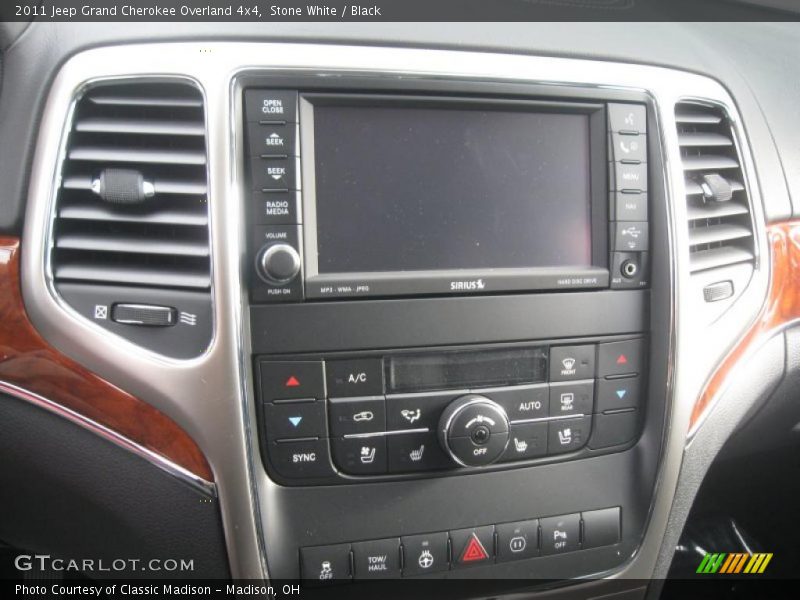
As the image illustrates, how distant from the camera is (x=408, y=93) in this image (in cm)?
108

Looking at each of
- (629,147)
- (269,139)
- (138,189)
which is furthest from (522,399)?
(138,189)

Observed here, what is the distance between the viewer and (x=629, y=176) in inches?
46.8

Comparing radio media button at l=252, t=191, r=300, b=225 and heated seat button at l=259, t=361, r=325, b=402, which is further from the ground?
radio media button at l=252, t=191, r=300, b=225

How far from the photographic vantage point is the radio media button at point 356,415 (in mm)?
1116

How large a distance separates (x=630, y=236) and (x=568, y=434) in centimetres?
36

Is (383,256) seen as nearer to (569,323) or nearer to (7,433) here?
(569,323)

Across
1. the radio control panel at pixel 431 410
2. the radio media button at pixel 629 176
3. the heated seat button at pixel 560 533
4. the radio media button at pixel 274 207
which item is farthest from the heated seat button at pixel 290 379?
the radio media button at pixel 629 176

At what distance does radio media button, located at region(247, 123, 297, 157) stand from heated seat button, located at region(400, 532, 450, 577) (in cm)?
67

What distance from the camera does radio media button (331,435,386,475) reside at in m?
1.13

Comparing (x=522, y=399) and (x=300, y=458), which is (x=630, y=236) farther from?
(x=300, y=458)

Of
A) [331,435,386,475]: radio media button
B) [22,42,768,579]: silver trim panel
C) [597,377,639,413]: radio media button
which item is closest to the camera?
[22,42,768,579]: silver trim panel

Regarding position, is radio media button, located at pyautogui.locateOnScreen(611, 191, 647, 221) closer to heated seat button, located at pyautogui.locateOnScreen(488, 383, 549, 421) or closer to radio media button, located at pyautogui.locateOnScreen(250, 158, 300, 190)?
heated seat button, located at pyautogui.locateOnScreen(488, 383, 549, 421)

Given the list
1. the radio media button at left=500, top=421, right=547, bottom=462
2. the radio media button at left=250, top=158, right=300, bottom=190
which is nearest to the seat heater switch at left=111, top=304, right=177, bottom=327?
the radio media button at left=250, top=158, right=300, bottom=190

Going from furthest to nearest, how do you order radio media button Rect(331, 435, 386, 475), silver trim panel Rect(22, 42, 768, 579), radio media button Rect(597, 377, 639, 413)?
1. radio media button Rect(597, 377, 639, 413)
2. radio media button Rect(331, 435, 386, 475)
3. silver trim panel Rect(22, 42, 768, 579)
